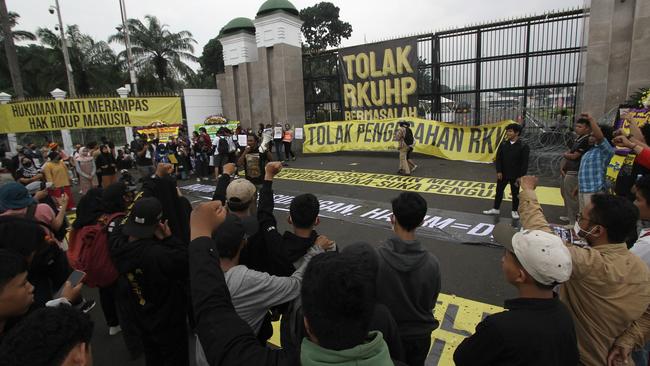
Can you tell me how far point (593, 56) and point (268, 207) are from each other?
1075 cm

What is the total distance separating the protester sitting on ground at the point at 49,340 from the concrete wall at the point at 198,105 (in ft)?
73.6

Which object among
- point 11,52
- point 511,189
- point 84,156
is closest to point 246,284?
point 511,189

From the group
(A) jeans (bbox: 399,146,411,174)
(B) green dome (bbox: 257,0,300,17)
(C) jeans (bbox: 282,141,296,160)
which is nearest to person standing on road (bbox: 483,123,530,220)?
(A) jeans (bbox: 399,146,411,174)

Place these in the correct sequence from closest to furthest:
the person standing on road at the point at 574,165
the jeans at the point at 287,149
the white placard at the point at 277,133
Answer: the person standing on road at the point at 574,165 < the white placard at the point at 277,133 < the jeans at the point at 287,149

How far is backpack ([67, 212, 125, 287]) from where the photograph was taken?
10.2 feet

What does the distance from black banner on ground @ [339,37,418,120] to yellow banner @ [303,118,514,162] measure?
1.28 meters

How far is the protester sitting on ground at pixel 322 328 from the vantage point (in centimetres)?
108

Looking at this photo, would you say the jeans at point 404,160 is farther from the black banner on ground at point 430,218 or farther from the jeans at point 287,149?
the jeans at point 287,149

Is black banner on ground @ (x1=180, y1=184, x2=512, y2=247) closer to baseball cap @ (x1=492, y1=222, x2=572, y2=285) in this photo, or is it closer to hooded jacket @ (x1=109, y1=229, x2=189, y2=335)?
baseball cap @ (x1=492, y1=222, x2=572, y2=285)

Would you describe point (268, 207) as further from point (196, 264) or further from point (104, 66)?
point (104, 66)

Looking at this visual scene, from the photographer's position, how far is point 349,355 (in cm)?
106

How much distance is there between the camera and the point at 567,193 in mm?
5785

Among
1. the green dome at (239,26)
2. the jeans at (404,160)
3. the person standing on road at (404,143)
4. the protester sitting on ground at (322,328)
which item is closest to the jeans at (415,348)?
the protester sitting on ground at (322,328)

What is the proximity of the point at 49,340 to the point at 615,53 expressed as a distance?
41.1ft
